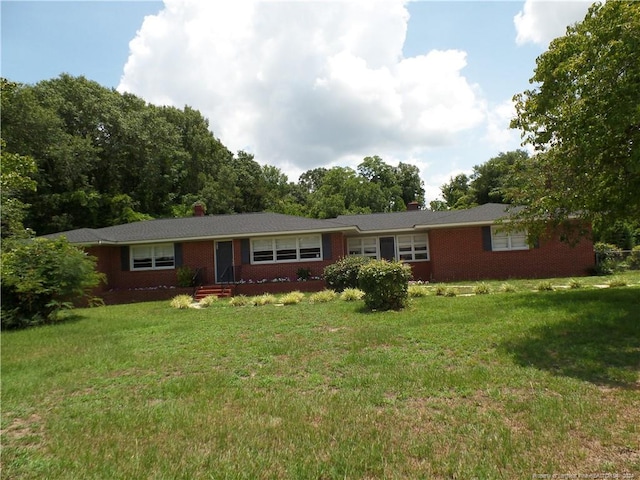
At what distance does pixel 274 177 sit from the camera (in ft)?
174

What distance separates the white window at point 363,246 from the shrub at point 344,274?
5383mm

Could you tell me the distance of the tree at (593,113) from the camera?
24.6 feet

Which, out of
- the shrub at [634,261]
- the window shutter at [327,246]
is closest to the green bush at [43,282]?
the window shutter at [327,246]

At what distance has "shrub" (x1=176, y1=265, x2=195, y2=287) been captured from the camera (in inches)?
749

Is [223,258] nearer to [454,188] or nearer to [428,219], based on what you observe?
Result: [428,219]

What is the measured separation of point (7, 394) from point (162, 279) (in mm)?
14775

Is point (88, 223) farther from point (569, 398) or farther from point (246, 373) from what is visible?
point (569, 398)

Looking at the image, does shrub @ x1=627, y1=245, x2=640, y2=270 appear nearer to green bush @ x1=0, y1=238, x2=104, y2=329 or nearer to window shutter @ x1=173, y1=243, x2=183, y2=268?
window shutter @ x1=173, y1=243, x2=183, y2=268

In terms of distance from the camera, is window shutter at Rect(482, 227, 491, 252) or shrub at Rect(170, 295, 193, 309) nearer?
shrub at Rect(170, 295, 193, 309)

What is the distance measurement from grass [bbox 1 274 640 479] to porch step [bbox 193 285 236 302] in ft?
27.7

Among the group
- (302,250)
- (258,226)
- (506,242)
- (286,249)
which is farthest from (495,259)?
(258,226)

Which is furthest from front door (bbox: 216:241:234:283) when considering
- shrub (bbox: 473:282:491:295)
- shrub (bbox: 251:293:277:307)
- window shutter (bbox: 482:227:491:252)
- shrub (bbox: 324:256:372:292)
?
window shutter (bbox: 482:227:491:252)

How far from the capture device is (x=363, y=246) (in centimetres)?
2158

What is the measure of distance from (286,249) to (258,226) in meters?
1.78
